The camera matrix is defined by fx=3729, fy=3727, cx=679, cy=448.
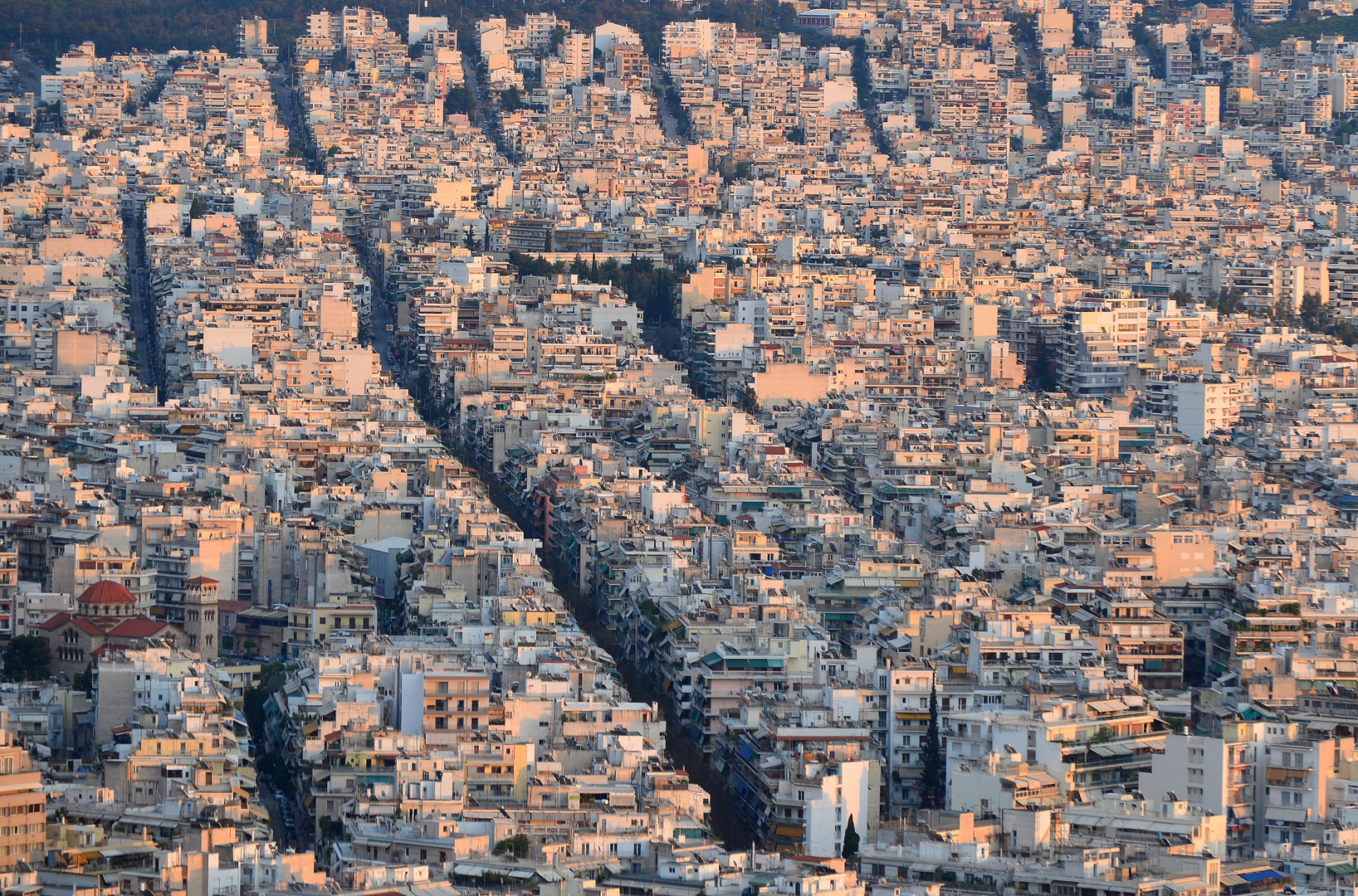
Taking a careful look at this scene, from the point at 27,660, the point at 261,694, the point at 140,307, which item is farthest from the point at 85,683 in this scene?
the point at 140,307

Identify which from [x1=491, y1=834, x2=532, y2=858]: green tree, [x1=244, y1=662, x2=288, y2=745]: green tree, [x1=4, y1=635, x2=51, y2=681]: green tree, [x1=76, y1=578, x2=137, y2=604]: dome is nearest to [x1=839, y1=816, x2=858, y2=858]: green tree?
[x1=491, y1=834, x2=532, y2=858]: green tree

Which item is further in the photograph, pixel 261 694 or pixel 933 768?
pixel 261 694

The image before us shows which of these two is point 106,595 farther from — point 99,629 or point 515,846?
point 515,846

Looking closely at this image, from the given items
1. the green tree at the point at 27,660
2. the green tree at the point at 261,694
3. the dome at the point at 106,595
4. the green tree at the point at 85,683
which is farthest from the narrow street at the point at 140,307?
the green tree at the point at 85,683

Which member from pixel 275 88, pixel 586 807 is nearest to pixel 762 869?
pixel 586 807

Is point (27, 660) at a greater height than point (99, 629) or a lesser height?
lesser
